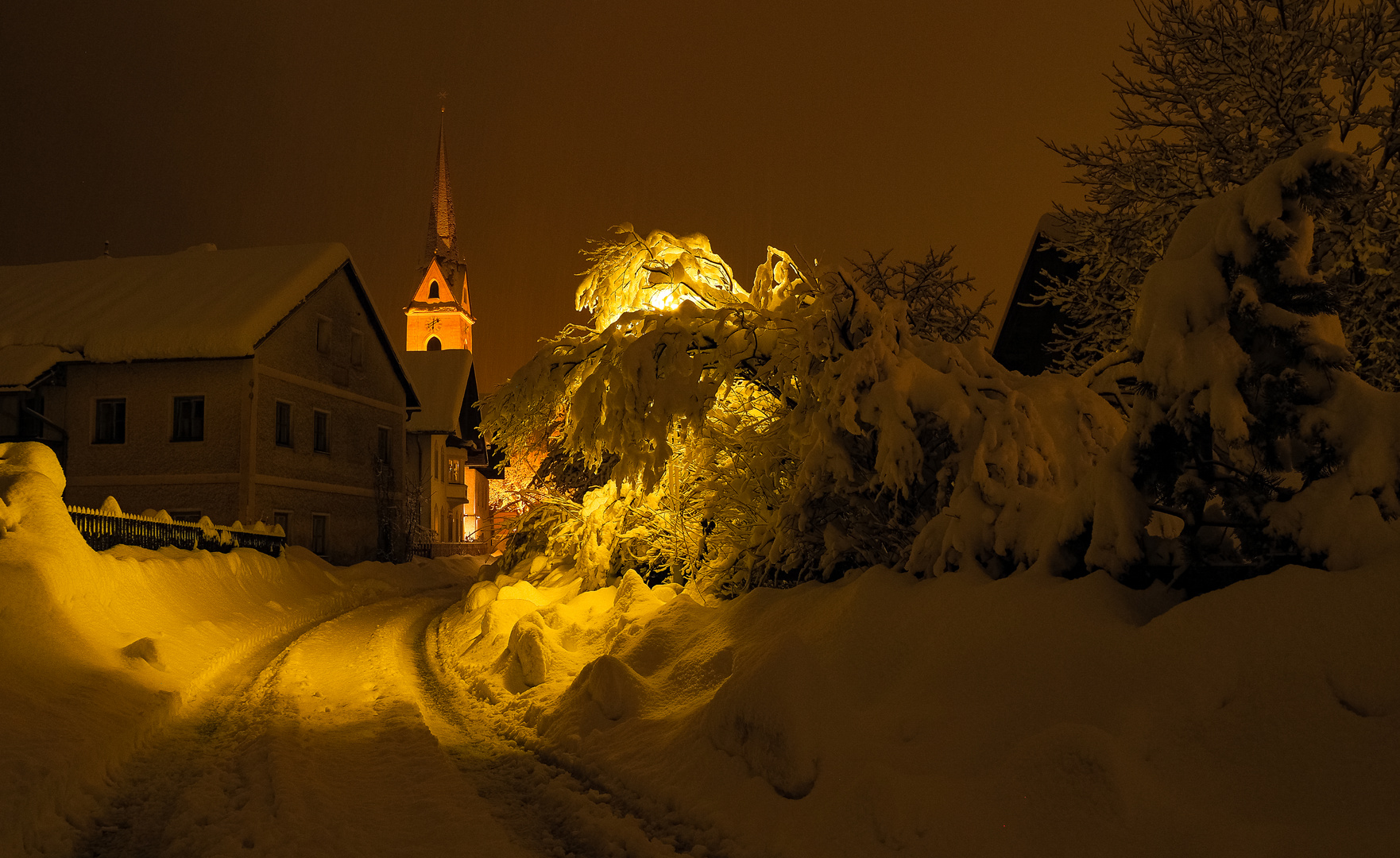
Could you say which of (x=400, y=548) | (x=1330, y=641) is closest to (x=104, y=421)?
(x=400, y=548)

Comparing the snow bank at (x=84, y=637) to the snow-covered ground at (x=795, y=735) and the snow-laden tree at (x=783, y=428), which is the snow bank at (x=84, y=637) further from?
the snow-laden tree at (x=783, y=428)

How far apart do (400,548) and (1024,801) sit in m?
29.9

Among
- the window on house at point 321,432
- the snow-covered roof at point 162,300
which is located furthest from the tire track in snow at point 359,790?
the window on house at point 321,432

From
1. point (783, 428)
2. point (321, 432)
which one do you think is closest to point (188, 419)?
point (321, 432)

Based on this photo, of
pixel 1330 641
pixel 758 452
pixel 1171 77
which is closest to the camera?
pixel 1330 641

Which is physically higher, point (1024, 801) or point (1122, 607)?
point (1122, 607)

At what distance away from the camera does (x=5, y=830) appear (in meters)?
5.07

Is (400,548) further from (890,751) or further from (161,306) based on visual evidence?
(890,751)

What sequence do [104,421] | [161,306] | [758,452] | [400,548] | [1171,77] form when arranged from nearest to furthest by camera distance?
[758,452] < [1171,77] < [104,421] < [161,306] < [400,548]

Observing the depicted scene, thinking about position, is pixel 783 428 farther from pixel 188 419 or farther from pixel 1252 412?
pixel 188 419

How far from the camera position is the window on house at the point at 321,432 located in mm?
28078

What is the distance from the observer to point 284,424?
87.4ft

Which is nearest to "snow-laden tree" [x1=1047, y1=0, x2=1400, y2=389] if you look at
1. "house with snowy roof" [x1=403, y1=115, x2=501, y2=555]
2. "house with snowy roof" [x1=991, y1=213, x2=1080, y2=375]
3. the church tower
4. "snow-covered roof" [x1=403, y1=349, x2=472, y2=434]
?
"house with snowy roof" [x1=991, y1=213, x2=1080, y2=375]

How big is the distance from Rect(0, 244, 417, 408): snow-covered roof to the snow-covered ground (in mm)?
16466
